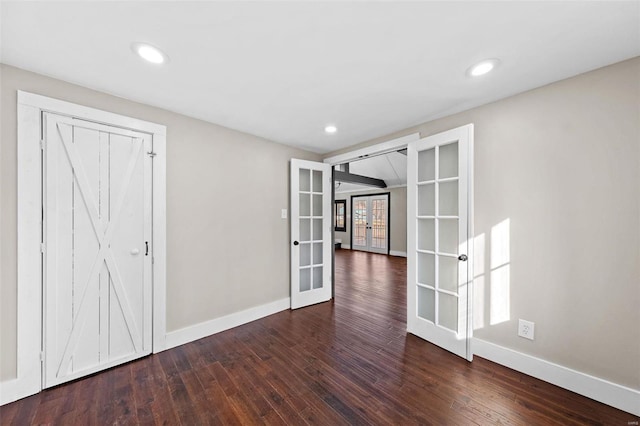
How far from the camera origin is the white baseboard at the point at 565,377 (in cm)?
163

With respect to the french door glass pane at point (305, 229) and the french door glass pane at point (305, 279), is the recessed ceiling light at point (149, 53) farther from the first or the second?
the french door glass pane at point (305, 279)

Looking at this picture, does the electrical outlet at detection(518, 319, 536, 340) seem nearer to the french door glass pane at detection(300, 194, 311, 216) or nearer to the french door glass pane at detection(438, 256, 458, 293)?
the french door glass pane at detection(438, 256, 458, 293)

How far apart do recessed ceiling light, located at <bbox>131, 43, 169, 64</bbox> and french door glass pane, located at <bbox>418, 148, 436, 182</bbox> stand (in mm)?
2463

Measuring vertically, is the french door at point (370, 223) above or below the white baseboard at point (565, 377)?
above

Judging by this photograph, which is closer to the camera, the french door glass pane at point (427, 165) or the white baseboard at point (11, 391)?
the white baseboard at point (11, 391)

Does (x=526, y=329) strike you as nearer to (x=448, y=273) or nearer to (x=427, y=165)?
(x=448, y=273)

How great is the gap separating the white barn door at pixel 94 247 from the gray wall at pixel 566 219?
3188 mm

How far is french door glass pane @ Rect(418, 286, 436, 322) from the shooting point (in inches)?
103

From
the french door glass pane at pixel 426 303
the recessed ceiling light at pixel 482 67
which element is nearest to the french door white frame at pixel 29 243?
the recessed ceiling light at pixel 482 67

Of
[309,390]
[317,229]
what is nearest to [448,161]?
[317,229]

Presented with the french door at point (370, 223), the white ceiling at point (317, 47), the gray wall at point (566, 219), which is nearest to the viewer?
the white ceiling at point (317, 47)

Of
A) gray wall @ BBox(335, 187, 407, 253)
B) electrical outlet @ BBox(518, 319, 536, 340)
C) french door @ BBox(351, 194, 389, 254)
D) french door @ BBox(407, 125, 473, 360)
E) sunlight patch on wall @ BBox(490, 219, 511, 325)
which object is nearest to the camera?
electrical outlet @ BBox(518, 319, 536, 340)

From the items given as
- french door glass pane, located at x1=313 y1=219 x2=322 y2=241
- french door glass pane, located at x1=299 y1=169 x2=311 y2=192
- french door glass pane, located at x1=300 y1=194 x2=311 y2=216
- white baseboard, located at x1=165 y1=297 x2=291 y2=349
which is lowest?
white baseboard, located at x1=165 y1=297 x2=291 y2=349

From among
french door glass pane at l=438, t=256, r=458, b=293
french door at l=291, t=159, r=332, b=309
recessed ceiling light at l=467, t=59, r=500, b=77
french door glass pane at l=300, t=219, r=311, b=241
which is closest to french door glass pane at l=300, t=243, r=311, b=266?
french door at l=291, t=159, r=332, b=309
